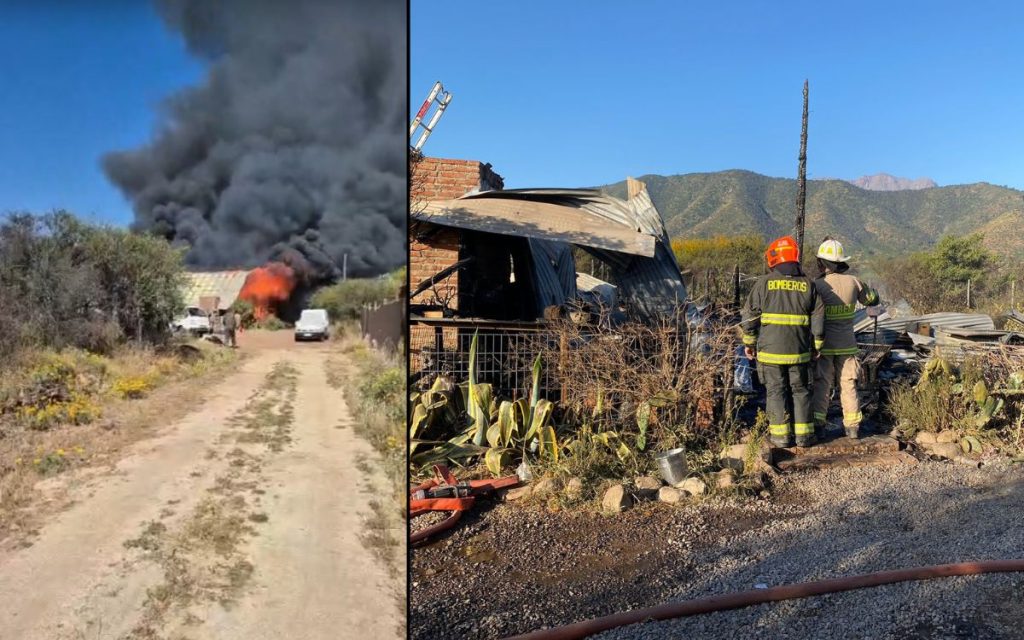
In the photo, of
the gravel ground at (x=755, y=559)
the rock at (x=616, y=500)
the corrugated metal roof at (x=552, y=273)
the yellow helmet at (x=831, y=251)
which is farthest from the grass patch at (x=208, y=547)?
the corrugated metal roof at (x=552, y=273)

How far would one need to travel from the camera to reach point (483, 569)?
4.09m

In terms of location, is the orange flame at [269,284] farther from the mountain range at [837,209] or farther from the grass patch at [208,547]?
the mountain range at [837,209]

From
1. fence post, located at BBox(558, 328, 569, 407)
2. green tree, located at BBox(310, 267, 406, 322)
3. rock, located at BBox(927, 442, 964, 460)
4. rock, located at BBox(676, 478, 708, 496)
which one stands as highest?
green tree, located at BBox(310, 267, 406, 322)

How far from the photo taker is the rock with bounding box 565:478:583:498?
5027mm

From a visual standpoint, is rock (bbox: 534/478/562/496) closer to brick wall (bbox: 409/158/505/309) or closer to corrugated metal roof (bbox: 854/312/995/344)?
brick wall (bbox: 409/158/505/309)

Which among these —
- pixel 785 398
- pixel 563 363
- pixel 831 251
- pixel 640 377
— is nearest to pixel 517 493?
pixel 563 363

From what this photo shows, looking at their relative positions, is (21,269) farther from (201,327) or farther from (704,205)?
(704,205)

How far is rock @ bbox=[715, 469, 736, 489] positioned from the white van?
4545 millimetres

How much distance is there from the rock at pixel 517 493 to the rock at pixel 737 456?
5.15 feet

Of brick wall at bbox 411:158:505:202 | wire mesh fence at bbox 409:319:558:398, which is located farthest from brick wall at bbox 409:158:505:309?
wire mesh fence at bbox 409:319:558:398

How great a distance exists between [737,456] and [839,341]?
163cm

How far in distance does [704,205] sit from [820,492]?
73628 mm

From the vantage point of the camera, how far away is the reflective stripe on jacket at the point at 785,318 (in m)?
6.08

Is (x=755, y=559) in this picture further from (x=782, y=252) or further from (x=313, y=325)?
(x=313, y=325)
